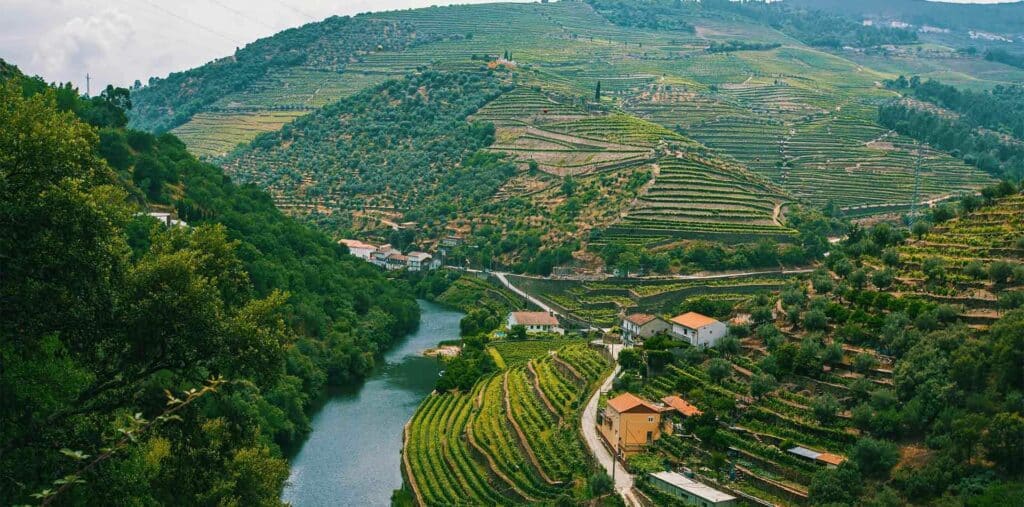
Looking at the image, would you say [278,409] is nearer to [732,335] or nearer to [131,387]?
[732,335]

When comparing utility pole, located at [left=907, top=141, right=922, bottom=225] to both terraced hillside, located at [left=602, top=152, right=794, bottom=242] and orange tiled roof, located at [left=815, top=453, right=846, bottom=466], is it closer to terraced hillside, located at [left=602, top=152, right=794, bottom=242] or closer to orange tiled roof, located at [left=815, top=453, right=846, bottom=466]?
terraced hillside, located at [left=602, top=152, right=794, bottom=242]

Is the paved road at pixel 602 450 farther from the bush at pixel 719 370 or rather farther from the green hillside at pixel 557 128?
the green hillside at pixel 557 128

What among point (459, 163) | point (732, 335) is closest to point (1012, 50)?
point (459, 163)

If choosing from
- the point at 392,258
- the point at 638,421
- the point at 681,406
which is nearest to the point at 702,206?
the point at 392,258

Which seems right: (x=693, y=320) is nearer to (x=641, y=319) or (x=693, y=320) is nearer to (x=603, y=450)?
(x=641, y=319)

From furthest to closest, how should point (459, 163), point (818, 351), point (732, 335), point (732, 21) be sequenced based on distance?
point (732, 21), point (459, 163), point (732, 335), point (818, 351)

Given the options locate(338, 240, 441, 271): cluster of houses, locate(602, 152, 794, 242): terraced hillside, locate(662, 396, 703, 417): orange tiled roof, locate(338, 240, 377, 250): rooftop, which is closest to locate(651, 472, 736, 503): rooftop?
locate(662, 396, 703, 417): orange tiled roof
